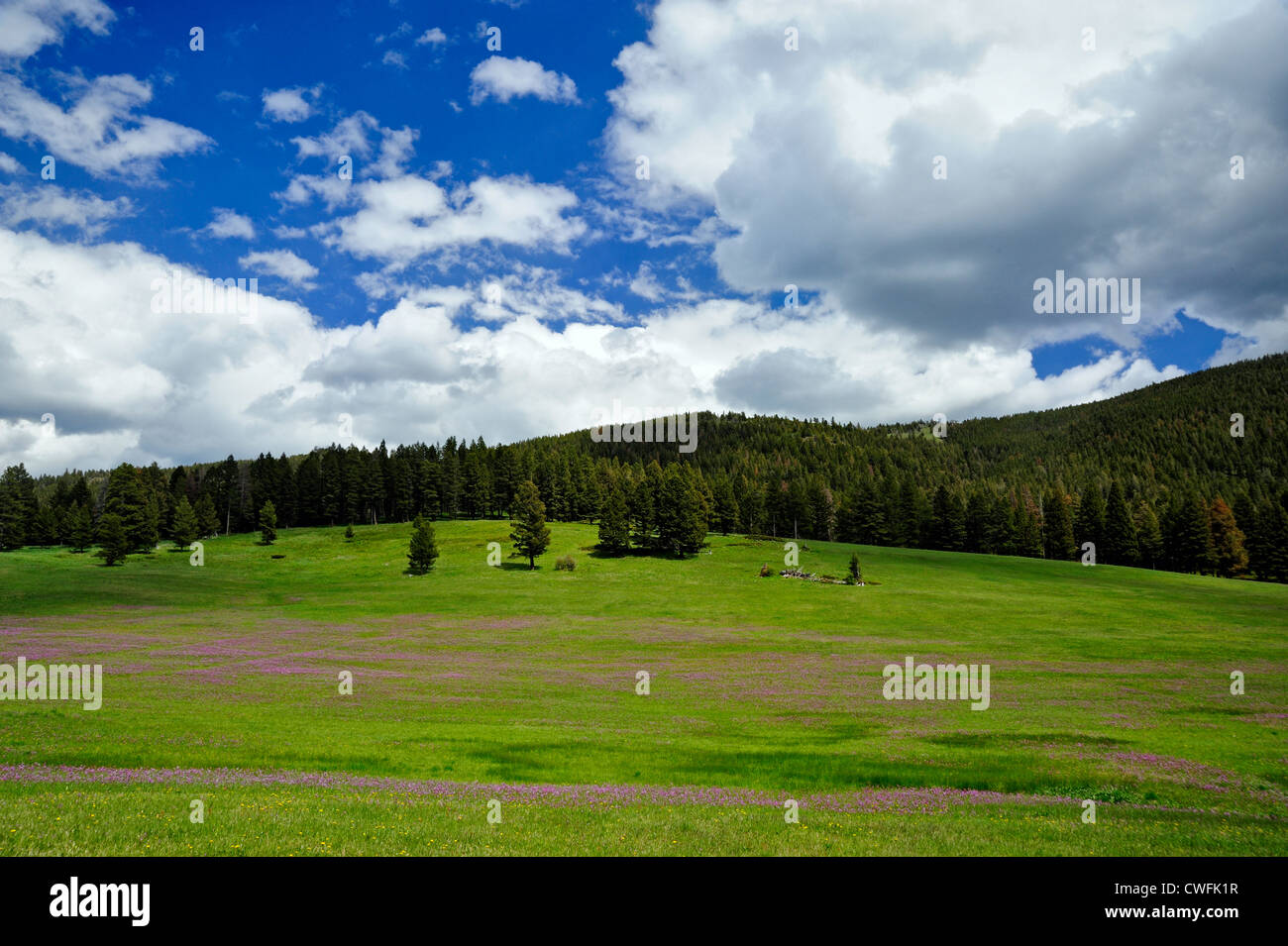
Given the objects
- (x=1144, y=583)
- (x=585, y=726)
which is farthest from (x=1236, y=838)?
(x=1144, y=583)

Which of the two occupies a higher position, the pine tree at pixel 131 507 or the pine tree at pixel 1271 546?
the pine tree at pixel 131 507

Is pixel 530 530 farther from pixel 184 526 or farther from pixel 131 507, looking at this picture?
pixel 131 507

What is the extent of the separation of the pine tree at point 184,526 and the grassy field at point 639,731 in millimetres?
49867

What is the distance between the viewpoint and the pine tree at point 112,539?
9562 centimetres

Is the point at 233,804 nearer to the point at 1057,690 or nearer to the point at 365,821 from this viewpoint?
the point at 365,821

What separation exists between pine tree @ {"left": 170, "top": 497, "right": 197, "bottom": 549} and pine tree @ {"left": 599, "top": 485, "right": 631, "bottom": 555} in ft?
264

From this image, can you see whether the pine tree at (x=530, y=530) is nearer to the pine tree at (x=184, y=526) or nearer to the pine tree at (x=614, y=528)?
the pine tree at (x=614, y=528)

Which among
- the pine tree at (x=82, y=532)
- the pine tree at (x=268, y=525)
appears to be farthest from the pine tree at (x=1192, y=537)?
the pine tree at (x=82, y=532)

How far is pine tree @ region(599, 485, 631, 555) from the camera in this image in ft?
371

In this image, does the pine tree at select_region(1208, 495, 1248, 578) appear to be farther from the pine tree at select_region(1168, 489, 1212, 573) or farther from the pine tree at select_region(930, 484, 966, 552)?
the pine tree at select_region(930, 484, 966, 552)

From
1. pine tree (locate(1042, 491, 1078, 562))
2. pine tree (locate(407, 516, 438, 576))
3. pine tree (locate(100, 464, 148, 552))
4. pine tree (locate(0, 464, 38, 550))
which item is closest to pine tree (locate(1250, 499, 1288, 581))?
pine tree (locate(1042, 491, 1078, 562))

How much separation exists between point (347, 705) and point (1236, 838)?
31.1 m

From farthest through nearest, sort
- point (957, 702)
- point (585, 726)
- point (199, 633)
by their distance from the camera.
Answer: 1. point (199, 633)
2. point (957, 702)
3. point (585, 726)
